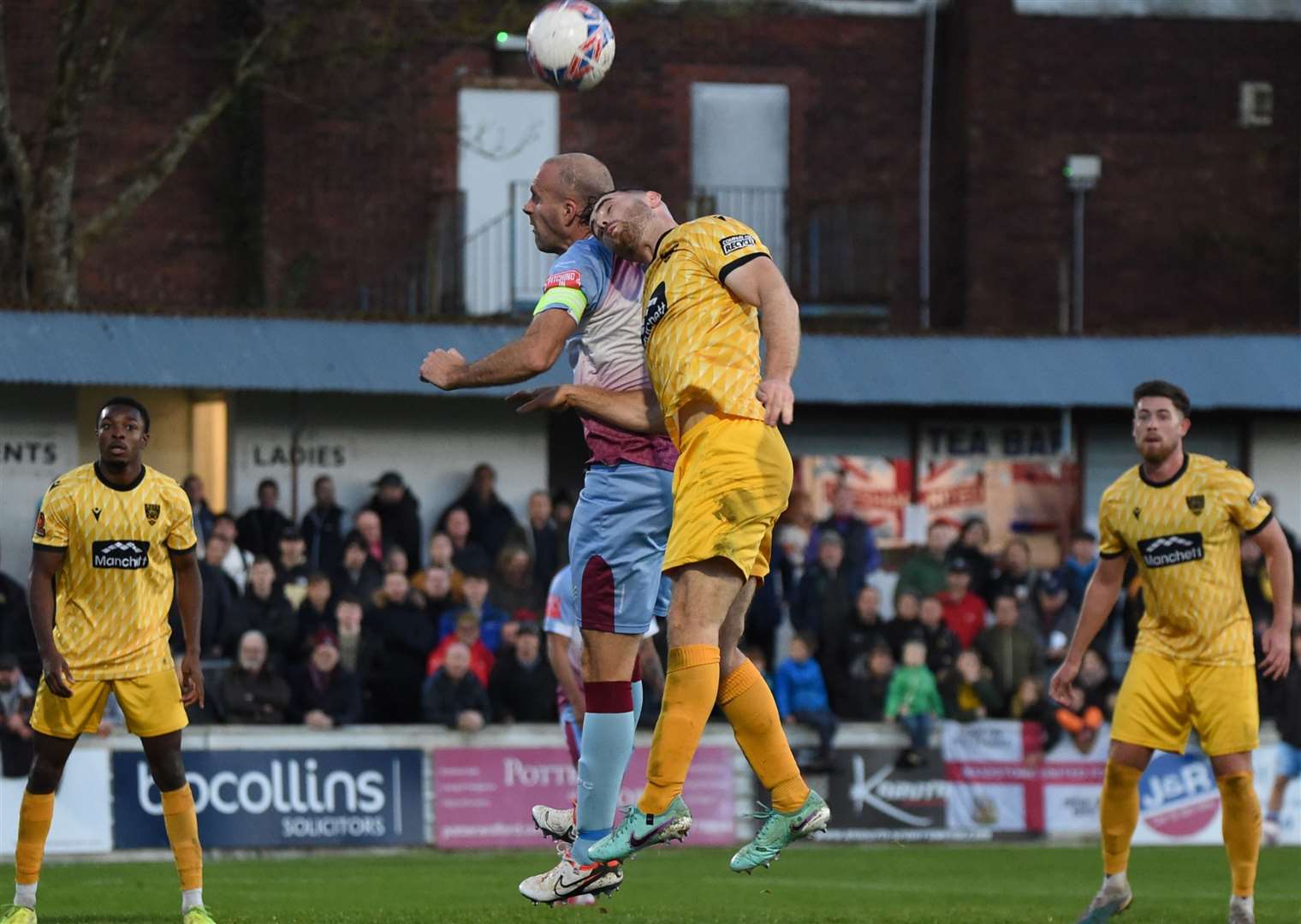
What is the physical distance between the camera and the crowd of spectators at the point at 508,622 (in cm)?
1805

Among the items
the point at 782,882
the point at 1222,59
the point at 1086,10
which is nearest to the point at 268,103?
the point at 1086,10

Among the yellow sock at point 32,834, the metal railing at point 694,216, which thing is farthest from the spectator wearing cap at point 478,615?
the yellow sock at point 32,834

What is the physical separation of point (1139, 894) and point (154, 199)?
16.7 meters

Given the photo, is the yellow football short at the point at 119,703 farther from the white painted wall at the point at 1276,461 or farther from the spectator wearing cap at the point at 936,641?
the white painted wall at the point at 1276,461

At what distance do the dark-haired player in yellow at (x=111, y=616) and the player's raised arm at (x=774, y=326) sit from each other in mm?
3568

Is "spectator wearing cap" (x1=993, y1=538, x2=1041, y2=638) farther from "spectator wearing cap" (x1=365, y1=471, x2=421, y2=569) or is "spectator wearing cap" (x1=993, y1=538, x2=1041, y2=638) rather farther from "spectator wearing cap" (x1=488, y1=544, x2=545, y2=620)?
"spectator wearing cap" (x1=365, y1=471, x2=421, y2=569)

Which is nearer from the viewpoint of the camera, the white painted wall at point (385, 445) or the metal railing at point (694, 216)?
the white painted wall at point (385, 445)

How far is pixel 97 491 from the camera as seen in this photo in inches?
415

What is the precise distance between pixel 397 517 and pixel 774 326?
1351 cm

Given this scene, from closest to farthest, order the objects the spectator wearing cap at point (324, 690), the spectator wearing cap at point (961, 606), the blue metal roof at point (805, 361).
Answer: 1. the spectator wearing cap at point (324, 690)
2. the spectator wearing cap at point (961, 606)
3. the blue metal roof at point (805, 361)

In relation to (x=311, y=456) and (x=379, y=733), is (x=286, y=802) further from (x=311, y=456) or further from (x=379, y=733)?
(x=311, y=456)

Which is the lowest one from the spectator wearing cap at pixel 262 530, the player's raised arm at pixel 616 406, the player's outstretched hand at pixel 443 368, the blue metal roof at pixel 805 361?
the spectator wearing cap at pixel 262 530

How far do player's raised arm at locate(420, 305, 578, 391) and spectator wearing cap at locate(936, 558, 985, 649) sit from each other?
1229cm

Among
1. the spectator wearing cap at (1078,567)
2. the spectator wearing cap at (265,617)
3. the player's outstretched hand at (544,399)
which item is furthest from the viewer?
the spectator wearing cap at (1078,567)
